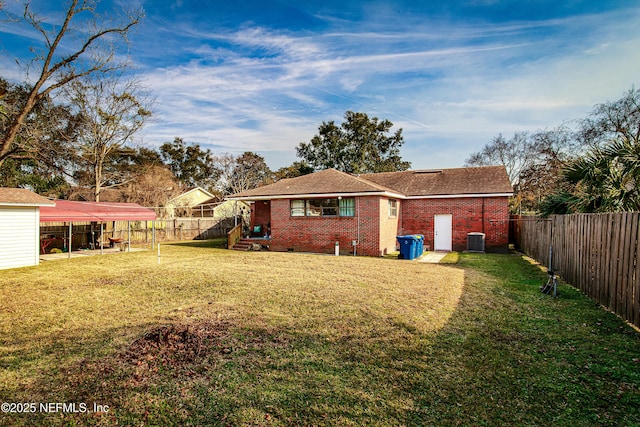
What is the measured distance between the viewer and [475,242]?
17766mm

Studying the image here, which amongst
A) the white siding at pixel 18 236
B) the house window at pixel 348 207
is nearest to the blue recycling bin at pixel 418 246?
the house window at pixel 348 207

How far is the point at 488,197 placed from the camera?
59.1ft

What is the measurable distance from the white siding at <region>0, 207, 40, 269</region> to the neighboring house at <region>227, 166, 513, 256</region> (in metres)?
9.61

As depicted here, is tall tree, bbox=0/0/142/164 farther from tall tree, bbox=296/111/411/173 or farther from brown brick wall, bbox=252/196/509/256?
tall tree, bbox=296/111/411/173

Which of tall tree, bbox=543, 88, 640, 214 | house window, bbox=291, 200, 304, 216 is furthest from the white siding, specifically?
tall tree, bbox=543, 88, 640, 214

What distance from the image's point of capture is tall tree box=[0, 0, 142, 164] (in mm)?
8117

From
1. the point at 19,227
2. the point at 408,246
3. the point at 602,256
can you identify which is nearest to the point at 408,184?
→ the point at 408,246


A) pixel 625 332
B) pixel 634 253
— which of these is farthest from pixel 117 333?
pixel 634 253

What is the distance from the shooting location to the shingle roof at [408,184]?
17453 mm

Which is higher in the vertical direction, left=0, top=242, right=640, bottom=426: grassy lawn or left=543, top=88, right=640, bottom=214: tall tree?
left=543, top=88, right=640, bottom=214: tall tree

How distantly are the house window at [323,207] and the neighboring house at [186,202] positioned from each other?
17.9 m

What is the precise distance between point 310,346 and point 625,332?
5.13 meters

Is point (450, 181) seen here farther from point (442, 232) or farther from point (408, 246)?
point (408, 246)

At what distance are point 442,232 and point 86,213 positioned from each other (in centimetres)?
1925
